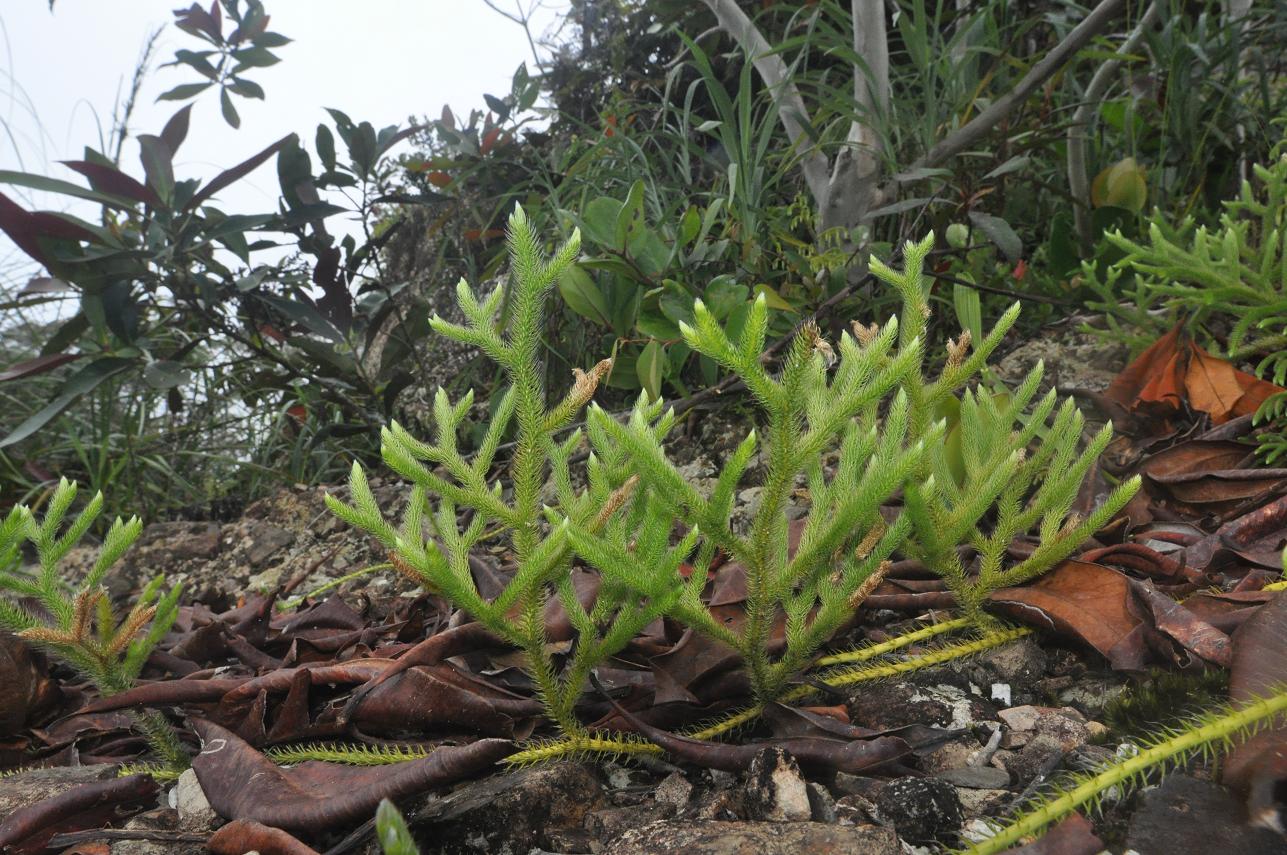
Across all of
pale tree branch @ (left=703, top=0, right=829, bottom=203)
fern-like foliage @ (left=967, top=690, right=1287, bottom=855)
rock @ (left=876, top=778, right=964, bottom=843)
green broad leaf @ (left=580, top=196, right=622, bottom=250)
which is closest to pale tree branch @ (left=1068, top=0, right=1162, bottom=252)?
pale tree branch @ (left=703, top=0, right=829, bottom=203)

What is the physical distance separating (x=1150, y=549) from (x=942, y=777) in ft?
1.79

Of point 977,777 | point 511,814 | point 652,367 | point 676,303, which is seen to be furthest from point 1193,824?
point 676,303

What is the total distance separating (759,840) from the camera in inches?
29.0

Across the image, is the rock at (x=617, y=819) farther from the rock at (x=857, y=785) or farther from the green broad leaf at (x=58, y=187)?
the green broad leaf at (x=58, y=187)

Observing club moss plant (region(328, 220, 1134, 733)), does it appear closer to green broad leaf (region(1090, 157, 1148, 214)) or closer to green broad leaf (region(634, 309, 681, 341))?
green broad leaf (region(634, 309, 681, 341))

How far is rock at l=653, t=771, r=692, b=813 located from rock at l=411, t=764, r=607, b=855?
6 cm

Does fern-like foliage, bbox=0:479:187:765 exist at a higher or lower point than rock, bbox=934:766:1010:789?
higher

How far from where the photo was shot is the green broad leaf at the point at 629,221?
2.21 metres

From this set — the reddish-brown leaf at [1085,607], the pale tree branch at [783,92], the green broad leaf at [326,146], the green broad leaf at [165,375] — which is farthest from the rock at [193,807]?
the green broad leaf at [326,146]

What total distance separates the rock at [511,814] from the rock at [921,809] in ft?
0.94

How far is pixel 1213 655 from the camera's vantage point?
3.05 ft

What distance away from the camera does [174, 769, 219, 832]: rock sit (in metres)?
0.95

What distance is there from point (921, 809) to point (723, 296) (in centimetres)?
154

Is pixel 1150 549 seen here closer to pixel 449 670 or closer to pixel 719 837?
pixel 719 837
